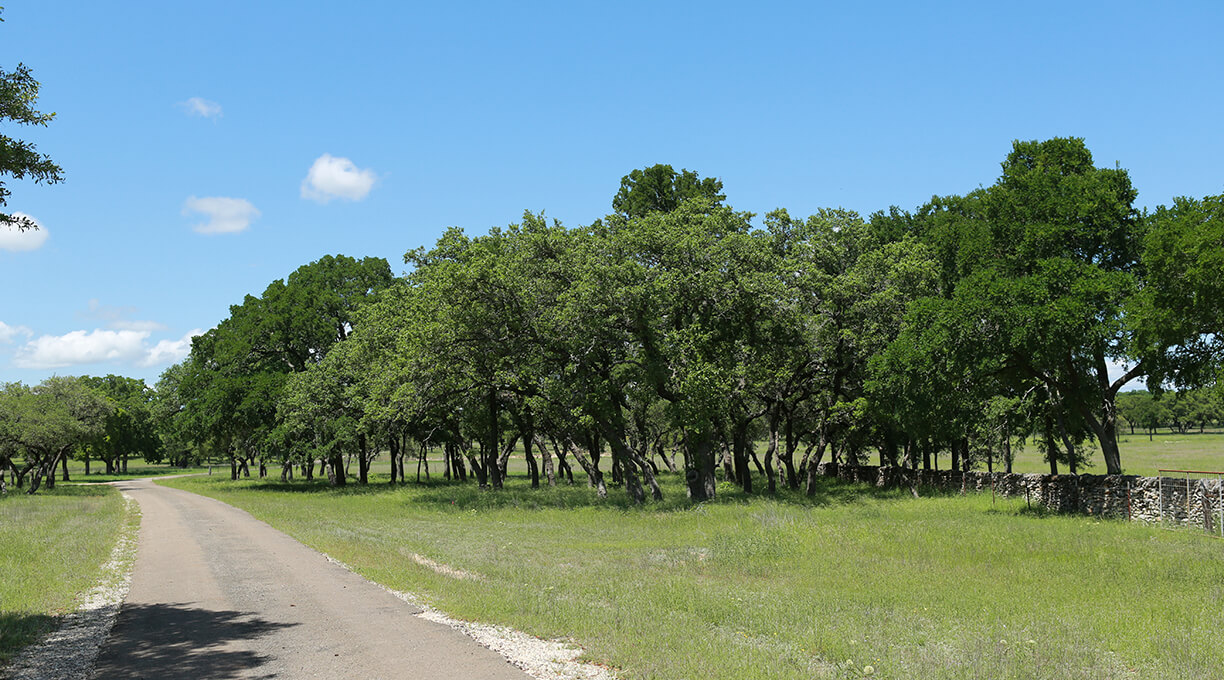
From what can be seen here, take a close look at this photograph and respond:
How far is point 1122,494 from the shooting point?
2691 centimetres

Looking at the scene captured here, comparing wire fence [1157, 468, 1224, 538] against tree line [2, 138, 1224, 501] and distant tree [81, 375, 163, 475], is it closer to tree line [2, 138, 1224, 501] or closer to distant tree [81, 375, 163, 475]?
tree line [2, 138, 1224, 501]

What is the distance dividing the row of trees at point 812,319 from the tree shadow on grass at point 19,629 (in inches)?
806

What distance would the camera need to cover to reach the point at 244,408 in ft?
156

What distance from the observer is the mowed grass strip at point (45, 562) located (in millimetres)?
11469

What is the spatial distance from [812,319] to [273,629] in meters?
28.9

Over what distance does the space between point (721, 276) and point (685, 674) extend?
2448 cm

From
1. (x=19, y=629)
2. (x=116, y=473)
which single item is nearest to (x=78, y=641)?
(x=19, y=629)

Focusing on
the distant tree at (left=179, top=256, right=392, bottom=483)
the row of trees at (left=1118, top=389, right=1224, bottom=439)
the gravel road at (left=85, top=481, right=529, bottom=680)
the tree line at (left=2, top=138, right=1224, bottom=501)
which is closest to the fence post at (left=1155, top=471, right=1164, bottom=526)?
the tree line at (left=2, top=138, right=1224, bottom=501)

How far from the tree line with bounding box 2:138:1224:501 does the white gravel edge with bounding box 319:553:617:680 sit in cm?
1937

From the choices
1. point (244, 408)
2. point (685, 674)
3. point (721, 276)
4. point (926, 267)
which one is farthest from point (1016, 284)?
point (244, 408)

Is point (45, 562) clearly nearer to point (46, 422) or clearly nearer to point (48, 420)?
point (46, 422)

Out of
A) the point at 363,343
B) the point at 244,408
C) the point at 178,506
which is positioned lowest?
the point at 178,506

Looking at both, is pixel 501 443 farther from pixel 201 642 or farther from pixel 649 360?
pixel 201 642

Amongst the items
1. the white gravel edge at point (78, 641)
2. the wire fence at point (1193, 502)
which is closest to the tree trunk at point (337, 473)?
the white gravel edge at point (78, 641)
